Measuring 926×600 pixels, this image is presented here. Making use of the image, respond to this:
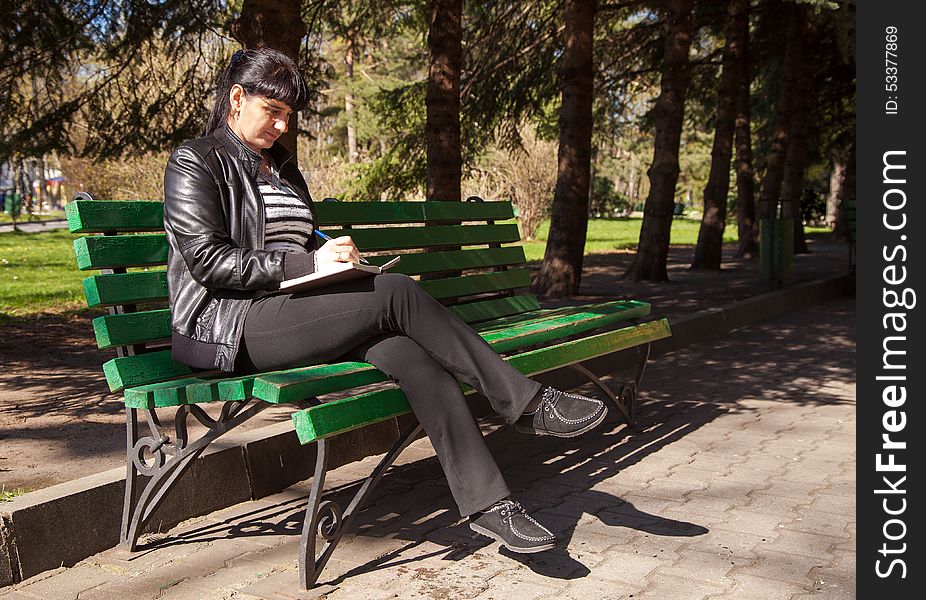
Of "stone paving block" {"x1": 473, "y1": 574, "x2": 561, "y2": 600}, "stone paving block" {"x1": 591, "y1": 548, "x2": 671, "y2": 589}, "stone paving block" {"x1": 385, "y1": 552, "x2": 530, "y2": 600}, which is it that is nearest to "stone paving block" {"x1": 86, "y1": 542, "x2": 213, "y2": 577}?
"stone paving block" {"x1": 385, "y1": 552, "x2": 530, "y2": 600}

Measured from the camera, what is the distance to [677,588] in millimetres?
3385

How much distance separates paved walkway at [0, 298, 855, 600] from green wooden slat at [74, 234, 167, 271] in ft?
3.37

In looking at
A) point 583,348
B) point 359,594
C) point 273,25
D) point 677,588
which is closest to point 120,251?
point 359,594

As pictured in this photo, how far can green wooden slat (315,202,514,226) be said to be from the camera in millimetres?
4965

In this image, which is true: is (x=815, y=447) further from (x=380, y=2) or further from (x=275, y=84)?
(x=380, y=2)

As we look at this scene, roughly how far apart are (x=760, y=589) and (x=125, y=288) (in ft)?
7.95

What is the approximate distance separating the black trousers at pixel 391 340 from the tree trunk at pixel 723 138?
12.5m

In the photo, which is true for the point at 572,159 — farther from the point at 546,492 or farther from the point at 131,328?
the point at 131,328

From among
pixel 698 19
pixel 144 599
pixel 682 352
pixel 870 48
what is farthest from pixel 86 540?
pixel 698 19

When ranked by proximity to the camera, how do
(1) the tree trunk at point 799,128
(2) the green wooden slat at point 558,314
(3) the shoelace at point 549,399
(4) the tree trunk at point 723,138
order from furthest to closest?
(1) the tree trunk at point 799,128 < (4) the tree trunk at point 723,138 < (2) the green wooden slat at point 558,314 < (3) the shoelace at point 549,399

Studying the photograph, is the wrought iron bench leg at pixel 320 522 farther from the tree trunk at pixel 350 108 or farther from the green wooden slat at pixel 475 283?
the tree trunk at pixel 350 108

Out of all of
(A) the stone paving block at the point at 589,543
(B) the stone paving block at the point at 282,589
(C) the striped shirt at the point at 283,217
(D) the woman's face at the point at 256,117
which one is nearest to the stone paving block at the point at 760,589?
(A) the stone paving block at the point at 589,543

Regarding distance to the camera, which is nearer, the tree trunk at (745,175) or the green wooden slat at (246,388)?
the green wooden slat at (246,388)

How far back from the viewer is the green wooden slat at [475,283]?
548 centimetres
